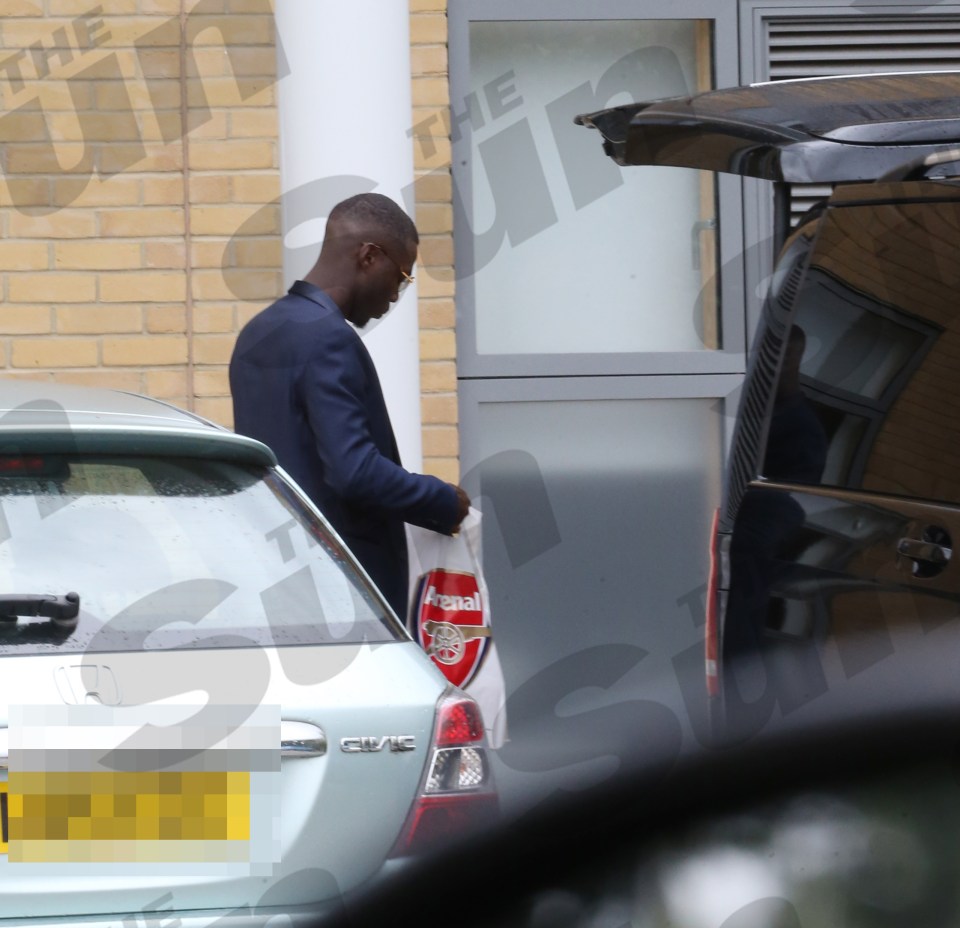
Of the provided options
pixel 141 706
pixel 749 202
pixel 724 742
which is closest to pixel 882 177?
Answer: pixel 141 706

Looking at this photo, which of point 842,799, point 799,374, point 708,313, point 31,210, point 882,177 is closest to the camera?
point 842,799

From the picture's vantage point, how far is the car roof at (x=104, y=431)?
98.0 inches

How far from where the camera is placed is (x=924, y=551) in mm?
2559

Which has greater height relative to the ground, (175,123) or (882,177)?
(175,123)

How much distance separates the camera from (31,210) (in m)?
5.52

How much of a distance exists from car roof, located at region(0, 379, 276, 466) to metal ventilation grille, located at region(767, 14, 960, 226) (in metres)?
3.75

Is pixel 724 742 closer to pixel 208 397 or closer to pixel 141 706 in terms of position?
pixel 141 706

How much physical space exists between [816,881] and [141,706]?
1458mm

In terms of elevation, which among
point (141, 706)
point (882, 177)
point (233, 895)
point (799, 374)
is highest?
point (882, 177)

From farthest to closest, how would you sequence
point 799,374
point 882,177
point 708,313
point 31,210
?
point 708,313 < point 31,210 < point 799,374 < point 882,177

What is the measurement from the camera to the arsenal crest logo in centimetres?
368

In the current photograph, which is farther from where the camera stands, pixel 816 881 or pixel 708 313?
pixel 708 313

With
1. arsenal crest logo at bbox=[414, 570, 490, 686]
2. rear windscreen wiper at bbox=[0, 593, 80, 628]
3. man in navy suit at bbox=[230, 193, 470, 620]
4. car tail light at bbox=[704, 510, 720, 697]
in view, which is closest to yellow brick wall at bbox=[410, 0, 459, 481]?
man in navy suit at bbox=[230, 193, 470, 620]

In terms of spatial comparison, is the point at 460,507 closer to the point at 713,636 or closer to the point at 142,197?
the point at 713,636
